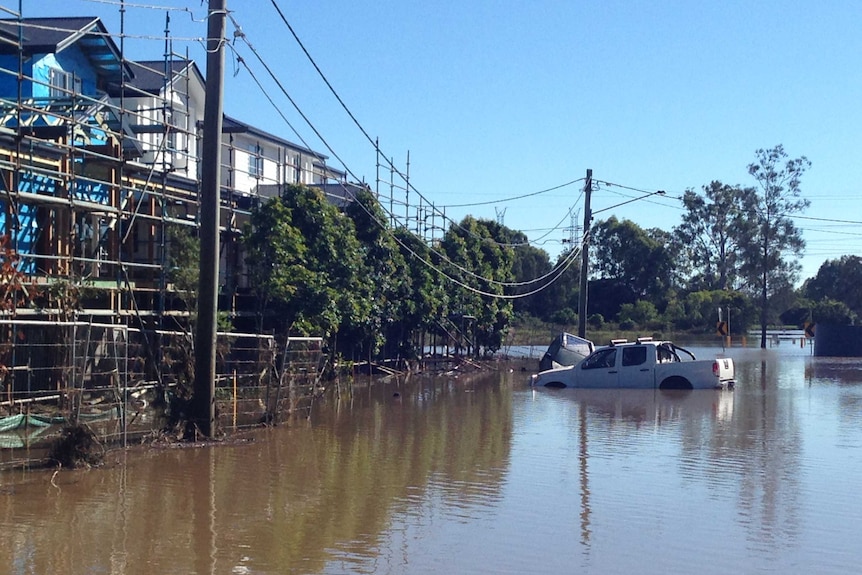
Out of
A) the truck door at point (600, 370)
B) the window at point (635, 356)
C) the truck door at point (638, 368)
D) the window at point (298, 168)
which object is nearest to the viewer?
the truck door at point (638, 368)

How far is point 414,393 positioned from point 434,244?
1398cm

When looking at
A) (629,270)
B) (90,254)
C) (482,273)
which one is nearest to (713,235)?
(629,270)

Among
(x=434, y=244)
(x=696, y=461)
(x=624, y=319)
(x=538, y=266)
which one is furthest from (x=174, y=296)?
(x=538, y=266)

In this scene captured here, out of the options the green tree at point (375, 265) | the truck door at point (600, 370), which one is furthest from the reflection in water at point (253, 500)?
the green tree at point (375, 265)

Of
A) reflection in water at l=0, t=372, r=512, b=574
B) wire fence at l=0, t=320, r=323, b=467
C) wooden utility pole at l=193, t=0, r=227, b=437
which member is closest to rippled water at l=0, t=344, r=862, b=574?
Result: reflection in water at l=0, t=372, r=512, b=574

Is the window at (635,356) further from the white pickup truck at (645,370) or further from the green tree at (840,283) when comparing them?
the green tree at (840,283)

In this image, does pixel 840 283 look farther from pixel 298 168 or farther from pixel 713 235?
pixel 298 168

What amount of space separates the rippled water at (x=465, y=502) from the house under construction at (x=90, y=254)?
5.07 ft

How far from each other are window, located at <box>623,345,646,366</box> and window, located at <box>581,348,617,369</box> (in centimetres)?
31

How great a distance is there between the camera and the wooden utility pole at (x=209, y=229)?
16.4 m

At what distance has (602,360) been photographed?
2866 cm

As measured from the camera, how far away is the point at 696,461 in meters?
15.4

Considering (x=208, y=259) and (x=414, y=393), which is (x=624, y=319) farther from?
(x=208, y=259)

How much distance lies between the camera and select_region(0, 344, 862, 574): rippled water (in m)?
9.60
